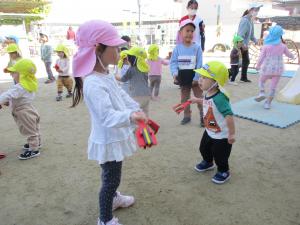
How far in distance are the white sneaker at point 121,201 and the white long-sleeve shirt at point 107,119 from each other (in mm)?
634

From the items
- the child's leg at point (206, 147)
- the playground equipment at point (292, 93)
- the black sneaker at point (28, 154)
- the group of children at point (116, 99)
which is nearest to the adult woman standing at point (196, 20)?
the group of children at point (116, 99)

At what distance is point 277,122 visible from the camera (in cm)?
443

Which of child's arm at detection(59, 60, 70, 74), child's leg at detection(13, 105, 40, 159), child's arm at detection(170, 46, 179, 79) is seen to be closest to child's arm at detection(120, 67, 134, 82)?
child's arm at detection(170, 46, 179, 79)

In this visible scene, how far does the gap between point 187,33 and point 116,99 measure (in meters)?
2.41

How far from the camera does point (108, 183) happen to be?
2.01m

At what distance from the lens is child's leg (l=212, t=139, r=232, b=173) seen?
267 cm

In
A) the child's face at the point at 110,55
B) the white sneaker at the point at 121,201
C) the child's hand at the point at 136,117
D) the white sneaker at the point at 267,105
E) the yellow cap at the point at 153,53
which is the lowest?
the white sneaker at the point at 121,201

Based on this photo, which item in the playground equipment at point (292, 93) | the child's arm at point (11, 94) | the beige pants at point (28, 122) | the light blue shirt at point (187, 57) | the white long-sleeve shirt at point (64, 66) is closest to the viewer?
the playground equipment at point (292, 93)

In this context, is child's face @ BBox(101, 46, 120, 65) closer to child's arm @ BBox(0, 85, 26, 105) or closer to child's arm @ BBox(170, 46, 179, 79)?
child's arm @ BBox(0, 85, 26, 105)

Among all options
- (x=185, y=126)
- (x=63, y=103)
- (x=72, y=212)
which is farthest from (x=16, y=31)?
(x=72, y=212)

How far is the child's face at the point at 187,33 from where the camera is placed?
392 cm

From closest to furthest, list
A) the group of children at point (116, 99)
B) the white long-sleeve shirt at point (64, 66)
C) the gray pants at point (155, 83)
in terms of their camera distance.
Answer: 1. the group of children at point (116, 99)
2. the gray pants at point (155, 83)
3. the white long-sleeve shirt at point (64, 66)

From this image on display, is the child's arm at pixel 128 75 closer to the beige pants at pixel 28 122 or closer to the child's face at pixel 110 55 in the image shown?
the beige pants at pixel 28 122

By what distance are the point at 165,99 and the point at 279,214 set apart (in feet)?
13.3
